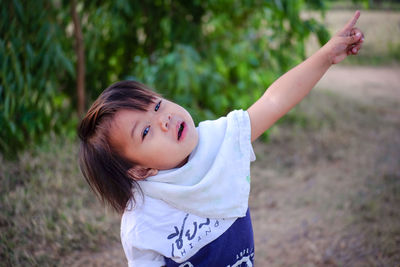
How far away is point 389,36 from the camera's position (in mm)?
6715

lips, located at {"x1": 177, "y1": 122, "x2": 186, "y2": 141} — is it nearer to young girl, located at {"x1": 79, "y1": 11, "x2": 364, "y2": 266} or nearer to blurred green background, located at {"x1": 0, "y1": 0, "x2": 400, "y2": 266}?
young girl, located at {"x1": 79, "y1": 11, "x2": 364, "y2": 266}

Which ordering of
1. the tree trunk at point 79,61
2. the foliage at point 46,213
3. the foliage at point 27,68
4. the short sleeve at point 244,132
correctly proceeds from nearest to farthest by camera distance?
the short sleeve at point 244,132
the foliage at point 46,213
the foliage at point 27,68
the tree trunk at point 79,61

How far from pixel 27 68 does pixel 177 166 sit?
5.10 feet

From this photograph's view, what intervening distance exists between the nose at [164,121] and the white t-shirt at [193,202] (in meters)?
0.14

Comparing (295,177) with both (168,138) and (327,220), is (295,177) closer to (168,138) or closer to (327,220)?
(327,220)

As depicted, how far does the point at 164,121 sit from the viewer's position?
1021 millimetres

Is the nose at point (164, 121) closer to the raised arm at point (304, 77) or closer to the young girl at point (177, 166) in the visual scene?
the young girl at point (177, 166)

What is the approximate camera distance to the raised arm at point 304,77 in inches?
43.1

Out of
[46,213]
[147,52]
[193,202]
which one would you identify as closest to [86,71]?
[147,52]

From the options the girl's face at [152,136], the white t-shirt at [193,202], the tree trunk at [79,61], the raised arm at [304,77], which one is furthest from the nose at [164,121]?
the tree trunk at [79,61]

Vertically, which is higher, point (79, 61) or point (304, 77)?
point (304, 77)

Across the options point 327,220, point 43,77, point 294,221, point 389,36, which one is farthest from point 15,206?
point 389,36

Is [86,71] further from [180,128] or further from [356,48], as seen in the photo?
[356,48]

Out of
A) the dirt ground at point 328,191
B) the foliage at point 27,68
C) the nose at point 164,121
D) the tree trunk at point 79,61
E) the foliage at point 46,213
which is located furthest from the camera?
the tree trunk at point 79,61
